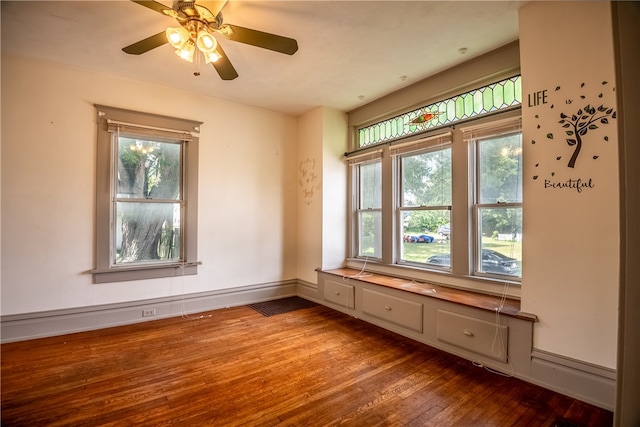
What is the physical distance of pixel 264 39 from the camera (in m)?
2.26

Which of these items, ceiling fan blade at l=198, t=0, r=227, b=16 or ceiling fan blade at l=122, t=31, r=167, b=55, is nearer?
ceiling fan blade at l=198, t=0, r=227, b=16

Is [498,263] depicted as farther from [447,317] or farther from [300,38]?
[300,38]

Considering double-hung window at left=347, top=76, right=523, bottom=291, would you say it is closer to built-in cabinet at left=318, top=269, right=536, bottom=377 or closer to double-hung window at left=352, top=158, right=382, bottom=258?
double-hung window at left=352, top=158, right=382, bottom=258

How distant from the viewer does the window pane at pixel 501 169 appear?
9.49ft

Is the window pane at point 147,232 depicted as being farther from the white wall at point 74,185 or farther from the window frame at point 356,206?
the window frame at point 356,206

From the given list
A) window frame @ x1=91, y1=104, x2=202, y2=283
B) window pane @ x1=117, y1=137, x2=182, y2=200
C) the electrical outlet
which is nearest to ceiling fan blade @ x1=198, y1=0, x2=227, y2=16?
window frame @ x1=91, y1=104, x2=202, y2=283

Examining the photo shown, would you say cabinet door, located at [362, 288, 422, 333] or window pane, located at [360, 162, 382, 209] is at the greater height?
window pane, located at [360, 162, 382, 209]

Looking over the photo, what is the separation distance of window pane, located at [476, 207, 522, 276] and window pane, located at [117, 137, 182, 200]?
380cm

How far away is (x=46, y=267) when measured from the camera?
3215mm

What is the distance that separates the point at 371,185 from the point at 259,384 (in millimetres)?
3075

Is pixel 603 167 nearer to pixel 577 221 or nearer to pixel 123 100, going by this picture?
pixel 577 221

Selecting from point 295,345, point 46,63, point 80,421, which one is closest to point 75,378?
point 80,421

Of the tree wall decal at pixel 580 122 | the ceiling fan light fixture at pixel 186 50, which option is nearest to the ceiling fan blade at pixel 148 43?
the ceiling fan light fixture at pixel 186 50

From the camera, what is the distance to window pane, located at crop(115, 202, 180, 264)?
3674 millimetres
